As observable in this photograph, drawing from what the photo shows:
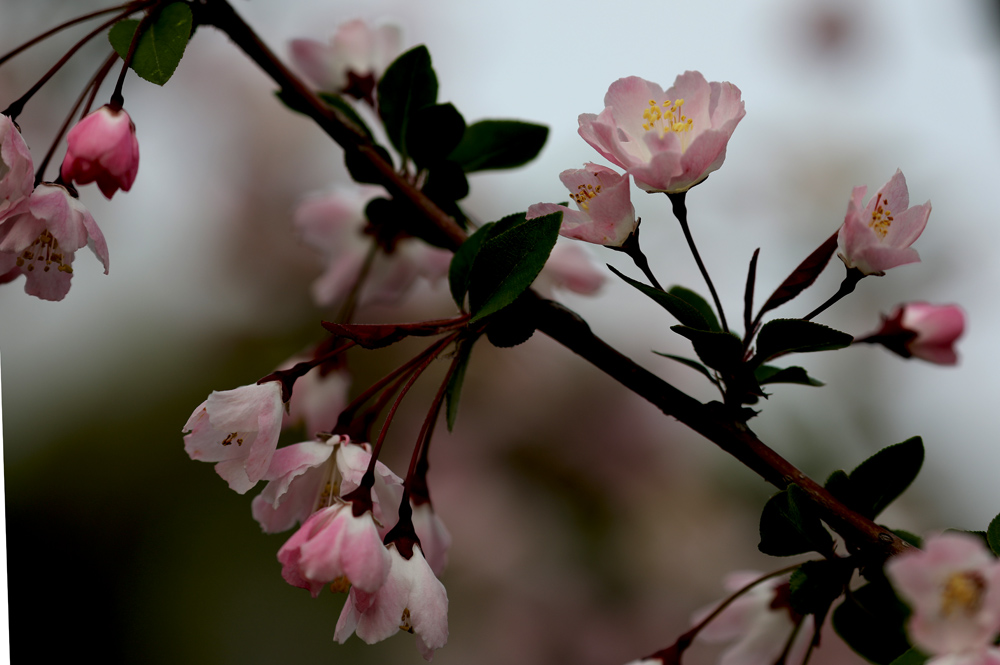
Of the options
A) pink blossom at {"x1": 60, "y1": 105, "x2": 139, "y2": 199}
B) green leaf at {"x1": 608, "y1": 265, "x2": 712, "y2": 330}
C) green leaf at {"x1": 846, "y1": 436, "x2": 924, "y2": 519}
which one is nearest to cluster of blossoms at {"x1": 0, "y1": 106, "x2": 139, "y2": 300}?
pink blossom at {"x1": 60, "y1": 105, "x2": 139, "y2": 199}

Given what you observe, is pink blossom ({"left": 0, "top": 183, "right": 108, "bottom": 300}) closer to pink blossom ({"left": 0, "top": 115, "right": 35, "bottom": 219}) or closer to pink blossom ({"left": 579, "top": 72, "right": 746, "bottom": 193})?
pink blossom ({"left": 0, "top": 115, "right": 35, "bottom": 219})

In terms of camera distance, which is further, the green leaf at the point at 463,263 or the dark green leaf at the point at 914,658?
the green leaf at the point at 463,263

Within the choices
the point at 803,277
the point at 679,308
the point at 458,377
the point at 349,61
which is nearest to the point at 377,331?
the point at 458,377

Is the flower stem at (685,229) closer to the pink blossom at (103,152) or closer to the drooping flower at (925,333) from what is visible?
the drooping flower at (925,333)

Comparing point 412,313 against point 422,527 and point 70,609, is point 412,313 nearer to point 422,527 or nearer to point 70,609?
point 70,609

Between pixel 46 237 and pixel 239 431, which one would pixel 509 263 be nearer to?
pixel 239 431

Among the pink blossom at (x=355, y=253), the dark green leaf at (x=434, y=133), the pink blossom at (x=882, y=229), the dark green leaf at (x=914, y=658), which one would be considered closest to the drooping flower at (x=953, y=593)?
the dark green leaf at (x=914, y=658)
